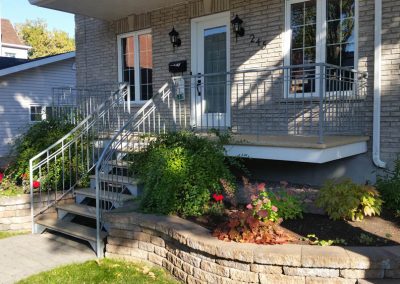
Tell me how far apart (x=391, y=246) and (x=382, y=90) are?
9.02ft

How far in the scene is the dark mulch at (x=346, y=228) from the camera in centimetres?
381

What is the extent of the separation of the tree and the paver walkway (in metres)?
Result: 37.8

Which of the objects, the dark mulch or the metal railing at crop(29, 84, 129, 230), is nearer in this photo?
the dark mulch

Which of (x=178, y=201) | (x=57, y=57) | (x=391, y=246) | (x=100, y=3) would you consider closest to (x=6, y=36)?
A: (x=57, y=57)

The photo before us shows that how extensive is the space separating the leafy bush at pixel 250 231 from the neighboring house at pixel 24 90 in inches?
479

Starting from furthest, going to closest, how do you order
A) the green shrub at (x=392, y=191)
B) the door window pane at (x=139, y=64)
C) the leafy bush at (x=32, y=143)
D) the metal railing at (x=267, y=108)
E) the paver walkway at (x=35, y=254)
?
the door window pane at (x=139, y=64) → the leafy bush at (x=32, y=143) → the metal railing at (x=267, y=108) → the green shrub at (x=392, y=191) → the paver walkway at (x=35, y=254)

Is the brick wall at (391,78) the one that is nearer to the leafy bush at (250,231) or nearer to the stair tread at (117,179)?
the leafy bush at (250,231)

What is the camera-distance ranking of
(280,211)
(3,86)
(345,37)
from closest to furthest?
(280,211) → (345,37) → (3,86)

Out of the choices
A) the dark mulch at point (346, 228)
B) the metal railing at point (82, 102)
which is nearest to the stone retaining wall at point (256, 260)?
the dark mulch at point (346, 228)

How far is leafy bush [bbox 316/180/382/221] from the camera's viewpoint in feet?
14.2

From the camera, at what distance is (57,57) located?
1633cm

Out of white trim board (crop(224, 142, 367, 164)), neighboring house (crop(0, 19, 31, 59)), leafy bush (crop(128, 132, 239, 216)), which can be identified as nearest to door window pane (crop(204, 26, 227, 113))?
white trim board (crop(224, 142, 367, 164))

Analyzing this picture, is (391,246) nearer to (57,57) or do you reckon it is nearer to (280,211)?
(280,211)

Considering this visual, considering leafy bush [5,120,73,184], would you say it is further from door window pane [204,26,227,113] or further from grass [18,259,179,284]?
grass [18,259,179,284]
